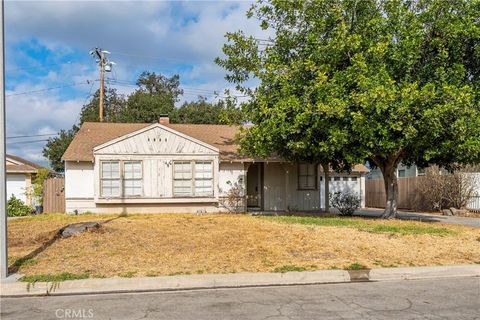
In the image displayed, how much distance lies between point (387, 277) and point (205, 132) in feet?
53.4

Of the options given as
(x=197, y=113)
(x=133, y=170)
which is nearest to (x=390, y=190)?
(x=133, y=170)

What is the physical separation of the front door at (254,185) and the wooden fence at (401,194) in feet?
35.9

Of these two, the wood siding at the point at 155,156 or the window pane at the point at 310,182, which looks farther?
the window pane at the point at 310,182

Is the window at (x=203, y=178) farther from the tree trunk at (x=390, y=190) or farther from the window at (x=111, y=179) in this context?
the tree trunk at (x=390, y=190)

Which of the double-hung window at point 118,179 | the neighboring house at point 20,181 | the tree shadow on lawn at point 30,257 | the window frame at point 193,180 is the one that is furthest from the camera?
the neighboring house at point 20,181

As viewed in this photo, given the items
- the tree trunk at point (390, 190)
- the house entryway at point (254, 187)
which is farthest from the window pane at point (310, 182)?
the tree trunk at point (390, 190)

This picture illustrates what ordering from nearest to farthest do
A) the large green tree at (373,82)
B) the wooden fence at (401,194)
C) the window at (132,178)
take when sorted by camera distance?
the large green tree at (373,82) → the window at (132,178) → the wooden fence at (401,194)

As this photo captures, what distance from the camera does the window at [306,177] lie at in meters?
22.0

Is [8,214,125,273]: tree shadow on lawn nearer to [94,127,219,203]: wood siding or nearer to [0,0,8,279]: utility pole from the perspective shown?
[0,0,8,279]: utility pole

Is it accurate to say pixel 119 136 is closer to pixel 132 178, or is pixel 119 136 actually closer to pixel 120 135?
pixel 120 135

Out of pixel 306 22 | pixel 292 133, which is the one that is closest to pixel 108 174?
pixel 292 133

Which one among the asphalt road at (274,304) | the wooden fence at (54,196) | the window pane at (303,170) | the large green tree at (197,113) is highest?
the large green tree at (197,113)

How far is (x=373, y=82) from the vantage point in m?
14.1

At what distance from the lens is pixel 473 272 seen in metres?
8.94
